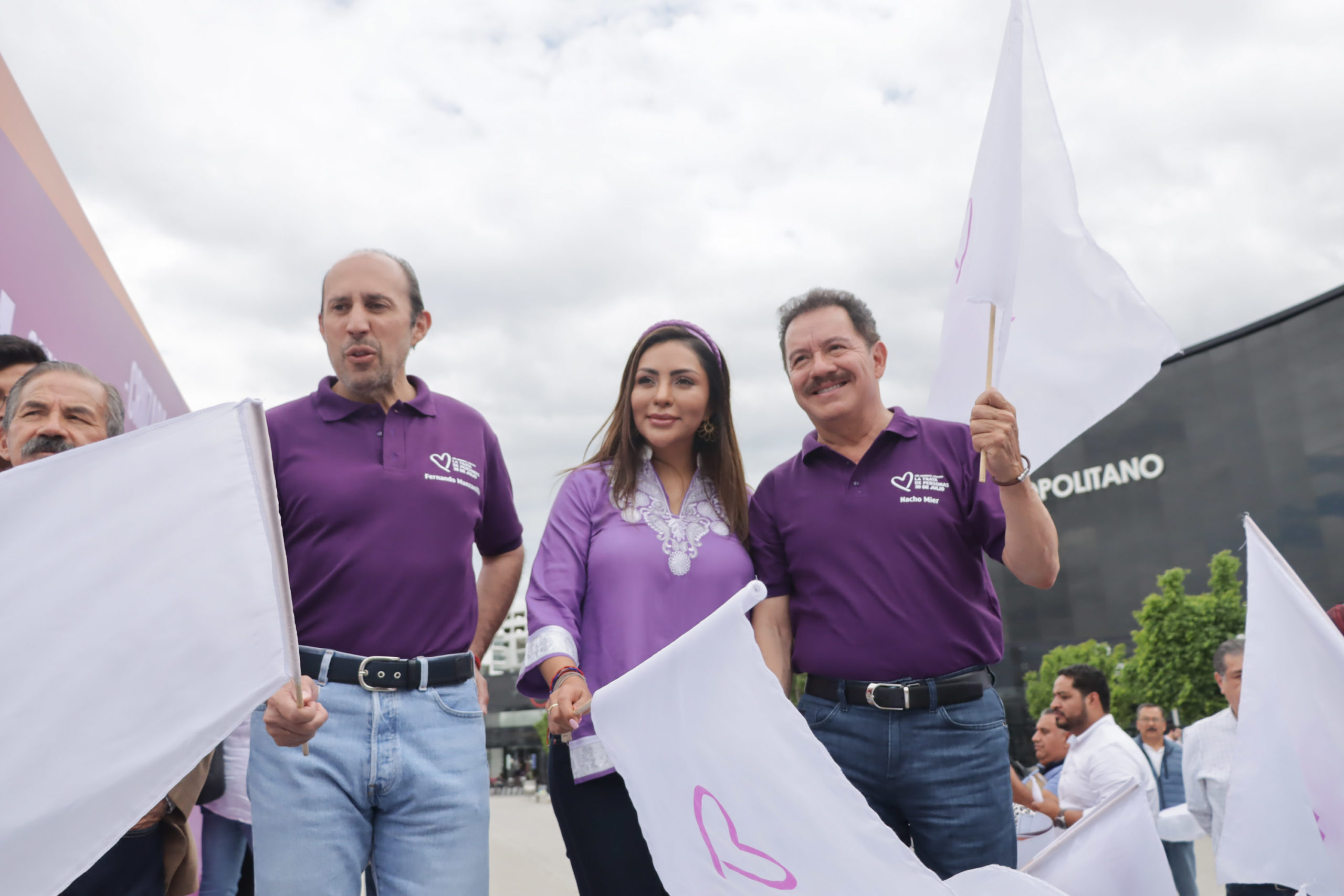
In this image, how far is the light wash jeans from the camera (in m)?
2.46

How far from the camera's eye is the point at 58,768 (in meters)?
1.85

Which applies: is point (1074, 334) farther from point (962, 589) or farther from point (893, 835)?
point (893, 835)

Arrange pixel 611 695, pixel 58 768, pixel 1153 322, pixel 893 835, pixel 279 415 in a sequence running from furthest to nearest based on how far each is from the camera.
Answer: pixel 1153 322 → pixel 279 415 → pixel 611 695 → pixel 893 835 → pixel 58 768

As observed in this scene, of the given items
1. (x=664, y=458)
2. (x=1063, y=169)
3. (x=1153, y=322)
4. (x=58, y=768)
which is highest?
(x=1063, y=169)

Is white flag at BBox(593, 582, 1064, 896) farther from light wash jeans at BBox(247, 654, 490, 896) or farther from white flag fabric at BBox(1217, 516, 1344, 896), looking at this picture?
white flag fabric at BBox(1217, 516, 1344, 896)

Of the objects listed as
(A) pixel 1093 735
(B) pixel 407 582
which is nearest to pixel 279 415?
(B) pixel 407 582

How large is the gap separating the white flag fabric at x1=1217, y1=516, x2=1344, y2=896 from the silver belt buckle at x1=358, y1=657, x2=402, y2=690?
2462 mm

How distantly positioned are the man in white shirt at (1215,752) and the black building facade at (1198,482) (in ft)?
116

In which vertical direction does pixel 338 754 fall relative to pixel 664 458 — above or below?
below

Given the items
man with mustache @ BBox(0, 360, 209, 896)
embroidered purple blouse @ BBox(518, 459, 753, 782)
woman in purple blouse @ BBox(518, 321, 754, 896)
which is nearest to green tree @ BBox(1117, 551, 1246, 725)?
woman in purple blouse @ BBox(518, 321, 754, 896)

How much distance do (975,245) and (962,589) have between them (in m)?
1.04

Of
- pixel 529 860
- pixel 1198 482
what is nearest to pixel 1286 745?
pixel 529 860

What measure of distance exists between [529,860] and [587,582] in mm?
13111

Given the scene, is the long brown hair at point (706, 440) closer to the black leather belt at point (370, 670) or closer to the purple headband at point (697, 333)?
the purple headband at point (697, 333)
